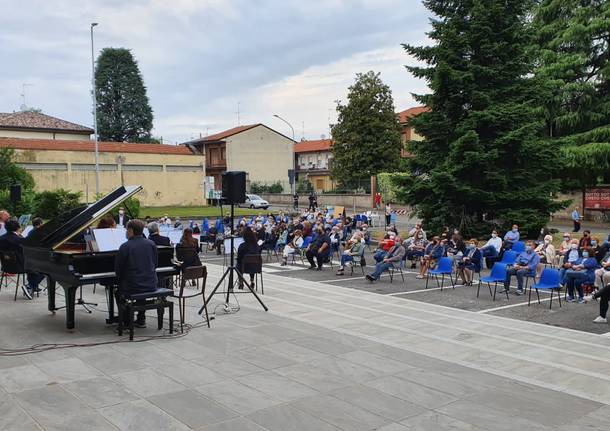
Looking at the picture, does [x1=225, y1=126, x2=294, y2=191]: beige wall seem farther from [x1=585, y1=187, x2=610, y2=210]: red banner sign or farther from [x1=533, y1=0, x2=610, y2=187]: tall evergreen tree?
[x1=585, y1=187, x2=610, y2=210]: red banner sign

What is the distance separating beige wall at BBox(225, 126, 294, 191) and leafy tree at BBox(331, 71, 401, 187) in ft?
60.6

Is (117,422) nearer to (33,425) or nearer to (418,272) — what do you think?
(33,425)

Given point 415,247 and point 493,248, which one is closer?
point 493,248

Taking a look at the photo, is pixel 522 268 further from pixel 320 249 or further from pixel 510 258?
pixel 320 249

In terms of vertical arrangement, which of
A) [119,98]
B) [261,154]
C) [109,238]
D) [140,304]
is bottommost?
[140,304]

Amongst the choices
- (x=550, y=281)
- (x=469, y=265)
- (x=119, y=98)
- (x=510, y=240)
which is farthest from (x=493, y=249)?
(x=119, y=98)

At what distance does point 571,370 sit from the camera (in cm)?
712

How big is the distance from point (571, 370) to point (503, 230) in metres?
16.6

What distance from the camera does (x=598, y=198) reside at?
106 ft

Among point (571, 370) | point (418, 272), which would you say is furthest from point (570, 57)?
point (571, 370)

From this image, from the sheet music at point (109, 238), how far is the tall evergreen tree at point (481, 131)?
50.2 ft

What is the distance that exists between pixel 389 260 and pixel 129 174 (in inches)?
1644

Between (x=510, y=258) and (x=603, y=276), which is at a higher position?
(x=510, y=258)

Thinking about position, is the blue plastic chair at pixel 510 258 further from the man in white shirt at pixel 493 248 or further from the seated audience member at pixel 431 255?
the man in white shirt at pixel 493 248
